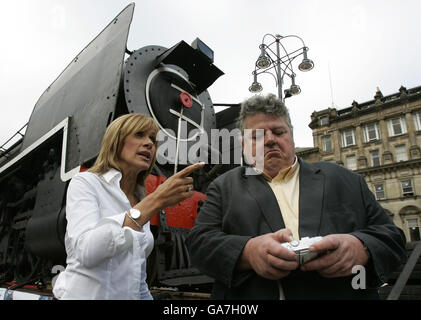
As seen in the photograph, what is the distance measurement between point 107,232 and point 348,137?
28.4 meters

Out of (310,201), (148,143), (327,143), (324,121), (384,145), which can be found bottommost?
(310,201)

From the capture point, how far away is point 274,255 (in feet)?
3.09

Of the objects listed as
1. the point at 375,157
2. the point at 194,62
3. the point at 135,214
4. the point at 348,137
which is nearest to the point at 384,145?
the point at 375,157

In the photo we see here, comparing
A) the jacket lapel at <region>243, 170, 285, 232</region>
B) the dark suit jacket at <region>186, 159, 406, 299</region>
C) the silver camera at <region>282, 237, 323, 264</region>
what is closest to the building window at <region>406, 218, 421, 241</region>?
→ the dark suit jacket at <region>186, 159, 406, 299</region>

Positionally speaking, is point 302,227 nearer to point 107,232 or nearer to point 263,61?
point 107,232

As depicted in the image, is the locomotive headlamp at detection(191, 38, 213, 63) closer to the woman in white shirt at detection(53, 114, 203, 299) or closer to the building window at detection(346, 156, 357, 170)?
the woman in white shirt at detection(53, 114, 203, 299)

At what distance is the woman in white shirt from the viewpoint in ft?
3.37

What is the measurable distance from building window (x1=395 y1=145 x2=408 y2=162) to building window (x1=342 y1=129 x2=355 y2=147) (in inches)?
134

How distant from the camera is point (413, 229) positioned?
20844 millimetres

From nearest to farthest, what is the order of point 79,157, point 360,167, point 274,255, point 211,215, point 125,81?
point 274,255 < point 211,215 < point 79,157 < point 125,81 < point 360,167

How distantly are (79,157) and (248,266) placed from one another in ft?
8.11

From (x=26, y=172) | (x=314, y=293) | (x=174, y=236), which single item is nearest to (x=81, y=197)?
(x=314, y=293)
